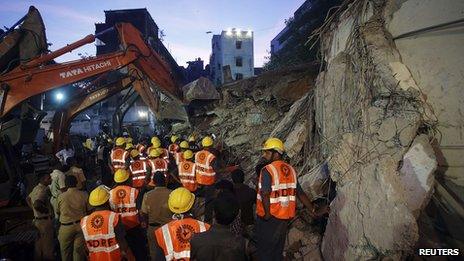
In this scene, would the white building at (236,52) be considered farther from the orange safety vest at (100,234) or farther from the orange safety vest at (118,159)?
the orange safety vest at (100,234)

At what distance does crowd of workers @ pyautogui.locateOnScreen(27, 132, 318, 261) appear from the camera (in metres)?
3.07

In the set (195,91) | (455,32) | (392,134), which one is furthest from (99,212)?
(195,91)

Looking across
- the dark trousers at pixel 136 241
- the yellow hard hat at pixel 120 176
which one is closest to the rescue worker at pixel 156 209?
the dark trousers at pixel 136 241

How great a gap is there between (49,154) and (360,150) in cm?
986

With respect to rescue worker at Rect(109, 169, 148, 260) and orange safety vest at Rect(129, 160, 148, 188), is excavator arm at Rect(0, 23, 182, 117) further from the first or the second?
rescue worker at Rect(109, 169, 148, 260)

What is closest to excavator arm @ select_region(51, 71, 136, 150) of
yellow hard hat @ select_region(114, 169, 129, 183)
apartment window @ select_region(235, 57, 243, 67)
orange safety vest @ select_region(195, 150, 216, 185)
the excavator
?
the excavator

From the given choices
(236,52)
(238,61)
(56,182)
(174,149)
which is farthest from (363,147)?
(236,52)

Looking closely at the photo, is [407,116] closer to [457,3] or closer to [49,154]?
[457,3]

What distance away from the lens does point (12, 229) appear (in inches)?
285

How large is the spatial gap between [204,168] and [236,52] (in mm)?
43835

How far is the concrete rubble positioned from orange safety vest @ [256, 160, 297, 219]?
1.99ft

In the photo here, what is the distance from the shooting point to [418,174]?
14.1 feet

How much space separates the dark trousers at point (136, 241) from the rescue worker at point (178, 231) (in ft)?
8.23

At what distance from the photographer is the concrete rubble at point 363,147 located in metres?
4.25
